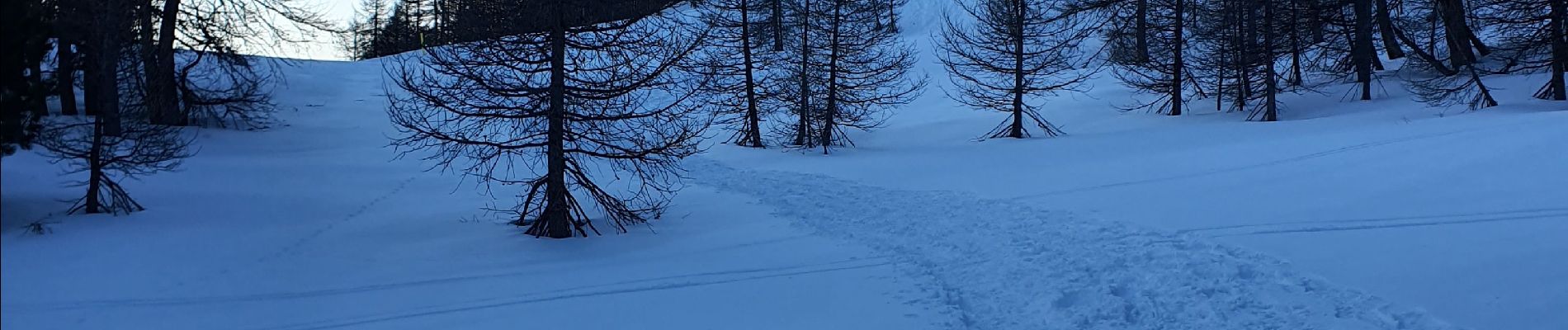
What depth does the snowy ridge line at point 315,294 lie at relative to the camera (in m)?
7.75

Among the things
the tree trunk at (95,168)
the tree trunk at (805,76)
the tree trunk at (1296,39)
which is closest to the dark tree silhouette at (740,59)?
the tree trunk at (805,76)

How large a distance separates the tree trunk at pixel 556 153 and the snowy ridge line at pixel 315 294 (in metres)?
1.47

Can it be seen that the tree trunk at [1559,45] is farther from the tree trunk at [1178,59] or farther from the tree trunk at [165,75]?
the tree trunk at [165,75]

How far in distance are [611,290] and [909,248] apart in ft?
10.7

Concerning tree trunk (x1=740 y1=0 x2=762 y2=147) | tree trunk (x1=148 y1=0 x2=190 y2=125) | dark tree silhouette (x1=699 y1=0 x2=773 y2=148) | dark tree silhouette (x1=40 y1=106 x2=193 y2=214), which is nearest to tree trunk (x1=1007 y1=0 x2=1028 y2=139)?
dark tree silhouette (x1=699 y1=0 x2=773 y2=148)

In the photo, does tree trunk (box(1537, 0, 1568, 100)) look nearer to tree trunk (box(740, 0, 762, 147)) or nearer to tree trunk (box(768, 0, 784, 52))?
tree trunk (box(768, 0, 784, 52))

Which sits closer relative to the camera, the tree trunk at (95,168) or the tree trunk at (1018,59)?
the tree trunk at (95,168)

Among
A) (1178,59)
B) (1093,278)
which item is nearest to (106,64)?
(1093,278)

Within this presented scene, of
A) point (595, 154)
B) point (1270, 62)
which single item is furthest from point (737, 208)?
point (1270, 62)

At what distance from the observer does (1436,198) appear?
366 inches

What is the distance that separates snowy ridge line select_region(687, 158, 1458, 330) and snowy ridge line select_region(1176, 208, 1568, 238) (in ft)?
2.02

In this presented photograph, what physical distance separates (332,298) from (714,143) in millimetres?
16008

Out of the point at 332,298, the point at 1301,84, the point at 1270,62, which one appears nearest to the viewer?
the point at 332,298

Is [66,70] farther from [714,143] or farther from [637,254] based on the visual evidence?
[714,143]
